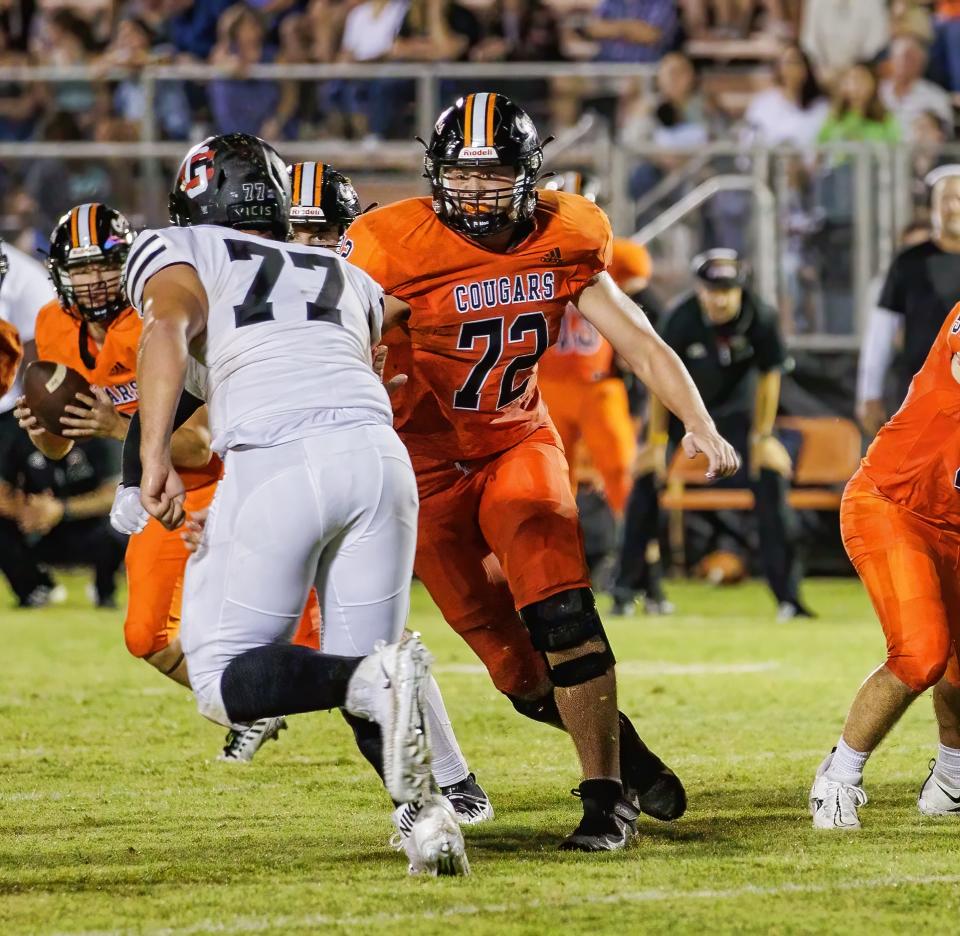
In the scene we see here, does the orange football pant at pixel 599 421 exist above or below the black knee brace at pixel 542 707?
below

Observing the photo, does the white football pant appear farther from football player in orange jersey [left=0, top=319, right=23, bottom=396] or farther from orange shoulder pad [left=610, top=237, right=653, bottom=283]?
orange shoulder pad [left=610, top=237, right=653, bottom=283]

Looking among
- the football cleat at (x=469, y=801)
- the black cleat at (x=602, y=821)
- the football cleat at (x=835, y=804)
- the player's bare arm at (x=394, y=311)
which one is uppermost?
the player's bare arm at (x=394, y=311)

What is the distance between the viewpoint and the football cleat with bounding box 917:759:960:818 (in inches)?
189

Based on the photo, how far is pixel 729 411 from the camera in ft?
34.5

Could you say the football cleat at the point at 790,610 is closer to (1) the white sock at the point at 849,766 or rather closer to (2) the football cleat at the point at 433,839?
(1) the white sock at the point at 849,766

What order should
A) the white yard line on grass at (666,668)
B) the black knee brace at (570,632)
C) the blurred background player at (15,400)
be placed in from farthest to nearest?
1. the blurred background player at (15,400)
2. the white yard line on grass at (666,668)
3. the black knee brace at (570,632)

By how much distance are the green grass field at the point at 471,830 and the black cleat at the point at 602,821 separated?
0.22 ft

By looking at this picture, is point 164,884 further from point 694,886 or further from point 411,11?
point 411,11

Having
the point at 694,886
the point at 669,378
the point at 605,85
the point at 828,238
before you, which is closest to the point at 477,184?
the point at 669,378

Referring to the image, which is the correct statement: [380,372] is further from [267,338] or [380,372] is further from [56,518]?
[56,518]

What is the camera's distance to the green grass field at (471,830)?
12.0 ft

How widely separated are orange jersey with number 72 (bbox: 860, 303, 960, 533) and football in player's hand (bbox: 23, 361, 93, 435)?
2.25 meters

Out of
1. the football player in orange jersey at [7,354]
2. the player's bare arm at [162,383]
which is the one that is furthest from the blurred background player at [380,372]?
the football player in orange jersey at [7,354]

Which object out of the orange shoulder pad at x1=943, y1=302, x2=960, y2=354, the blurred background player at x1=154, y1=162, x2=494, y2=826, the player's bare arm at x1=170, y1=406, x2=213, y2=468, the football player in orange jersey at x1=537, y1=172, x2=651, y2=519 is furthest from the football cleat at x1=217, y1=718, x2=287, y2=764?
the football player in orange jersey at x1=537, y1=172, x2=651, y2=519
